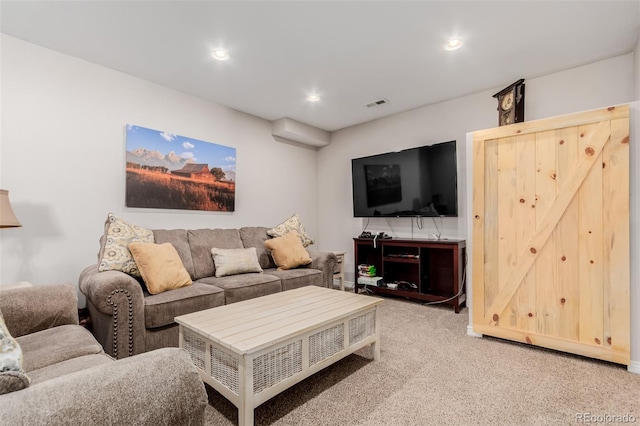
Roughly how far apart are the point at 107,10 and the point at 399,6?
6.57ft

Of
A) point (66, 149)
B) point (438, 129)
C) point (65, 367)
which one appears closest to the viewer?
point (65, 367)

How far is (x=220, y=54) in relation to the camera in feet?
8.79

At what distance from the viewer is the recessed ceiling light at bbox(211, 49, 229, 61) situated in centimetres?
263

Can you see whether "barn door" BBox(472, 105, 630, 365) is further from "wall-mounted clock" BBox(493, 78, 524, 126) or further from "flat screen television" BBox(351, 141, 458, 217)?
"flat screen television" BBox(351, 141, 458, 217)

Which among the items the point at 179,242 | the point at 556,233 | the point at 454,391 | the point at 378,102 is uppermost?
the point at 378,102

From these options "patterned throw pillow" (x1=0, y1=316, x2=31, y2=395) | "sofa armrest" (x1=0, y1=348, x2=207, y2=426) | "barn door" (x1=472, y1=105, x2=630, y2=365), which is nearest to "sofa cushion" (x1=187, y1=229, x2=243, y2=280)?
"patterned throw pillow" (x1=0, y1=316, x2=31, y2=395)

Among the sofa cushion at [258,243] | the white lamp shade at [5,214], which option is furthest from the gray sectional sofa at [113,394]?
the sofa cushion at [258,243]

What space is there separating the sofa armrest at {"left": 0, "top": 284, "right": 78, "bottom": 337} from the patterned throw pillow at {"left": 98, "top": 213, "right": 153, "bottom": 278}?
509 mm

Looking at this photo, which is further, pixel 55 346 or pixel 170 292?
pixel 170 292

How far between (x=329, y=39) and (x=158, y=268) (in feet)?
7.42

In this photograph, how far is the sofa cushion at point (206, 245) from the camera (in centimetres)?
309

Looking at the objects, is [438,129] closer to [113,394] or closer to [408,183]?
[408,183]

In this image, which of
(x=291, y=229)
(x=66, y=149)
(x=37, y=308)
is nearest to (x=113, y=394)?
(x=37, y=308)

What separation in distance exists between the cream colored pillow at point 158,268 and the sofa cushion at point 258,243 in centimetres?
110
